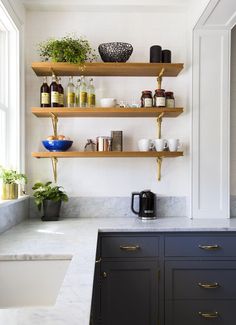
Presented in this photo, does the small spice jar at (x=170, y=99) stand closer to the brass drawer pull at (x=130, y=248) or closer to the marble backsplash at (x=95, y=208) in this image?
the marble backsplash at (x=95, y=208)

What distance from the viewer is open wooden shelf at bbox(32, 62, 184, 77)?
2506mm

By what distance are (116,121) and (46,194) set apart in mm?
864

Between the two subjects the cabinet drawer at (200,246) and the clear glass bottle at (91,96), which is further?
the clear glass bottle at (91,96)

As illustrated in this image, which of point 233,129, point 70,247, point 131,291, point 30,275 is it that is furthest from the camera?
point 233,129

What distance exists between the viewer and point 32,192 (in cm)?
277

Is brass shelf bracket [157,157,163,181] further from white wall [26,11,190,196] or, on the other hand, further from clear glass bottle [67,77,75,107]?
clear glass bottle [67,77,75,107]

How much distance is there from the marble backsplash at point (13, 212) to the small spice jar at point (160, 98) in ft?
4.36

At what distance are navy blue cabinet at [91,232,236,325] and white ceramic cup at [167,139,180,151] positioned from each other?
2.33ft

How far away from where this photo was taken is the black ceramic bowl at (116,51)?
2576 millimetres

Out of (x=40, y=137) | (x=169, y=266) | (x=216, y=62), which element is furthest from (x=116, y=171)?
(x=216, y=62)

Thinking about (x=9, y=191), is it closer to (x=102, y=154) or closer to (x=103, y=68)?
(x=102, y=154)

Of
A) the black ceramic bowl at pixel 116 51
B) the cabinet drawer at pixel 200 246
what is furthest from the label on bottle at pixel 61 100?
the cabinet drawer at pixel 200 246

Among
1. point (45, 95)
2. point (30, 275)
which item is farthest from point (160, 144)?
point (30, 275)

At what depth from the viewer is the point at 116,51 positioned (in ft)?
8.46
